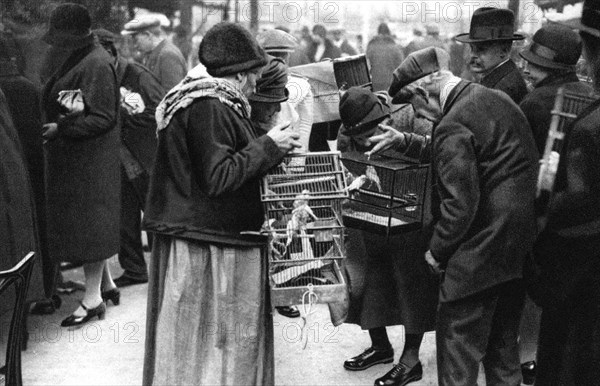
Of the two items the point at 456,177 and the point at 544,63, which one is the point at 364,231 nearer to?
the point at 456,177

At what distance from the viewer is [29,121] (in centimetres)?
493

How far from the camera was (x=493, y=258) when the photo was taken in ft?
11.1

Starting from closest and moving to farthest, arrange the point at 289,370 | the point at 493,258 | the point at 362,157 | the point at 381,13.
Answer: the point at 493,258 < the point at 362,157 < the point at 289,370 < the point at 381,13

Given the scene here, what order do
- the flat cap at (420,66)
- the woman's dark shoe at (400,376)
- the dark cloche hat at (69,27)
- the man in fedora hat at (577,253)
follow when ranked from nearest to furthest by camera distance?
the man in fedora hat at (577,253) < the flat cap at (420,66) < the woman's dark shoe at (400,376) < the dark cloche hat at (69,27)

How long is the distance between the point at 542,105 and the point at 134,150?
3.48 meters

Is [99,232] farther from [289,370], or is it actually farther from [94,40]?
[289,370]

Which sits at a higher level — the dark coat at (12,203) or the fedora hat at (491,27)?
the fedora hat at (491,27)

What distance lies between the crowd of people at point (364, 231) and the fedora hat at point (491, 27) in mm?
13

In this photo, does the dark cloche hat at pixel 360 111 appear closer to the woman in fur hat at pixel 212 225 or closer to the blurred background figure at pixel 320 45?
the woman in fur hat at pixel 212 225

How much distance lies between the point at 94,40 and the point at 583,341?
3795 mm

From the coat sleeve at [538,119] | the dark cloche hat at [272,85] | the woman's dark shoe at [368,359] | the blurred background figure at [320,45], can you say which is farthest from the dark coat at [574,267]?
the blurred background figure at [320,45]

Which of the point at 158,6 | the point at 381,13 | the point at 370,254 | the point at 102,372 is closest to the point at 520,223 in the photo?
the point at 370,254

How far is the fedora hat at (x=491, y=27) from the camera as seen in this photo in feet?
14.0

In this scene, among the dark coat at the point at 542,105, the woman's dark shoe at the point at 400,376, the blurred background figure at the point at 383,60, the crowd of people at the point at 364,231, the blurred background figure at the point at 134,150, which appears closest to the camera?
the crowd of people at the point at 364,231
